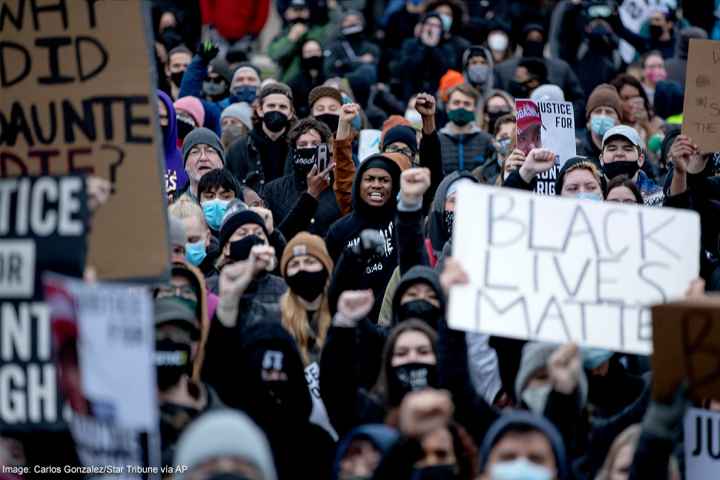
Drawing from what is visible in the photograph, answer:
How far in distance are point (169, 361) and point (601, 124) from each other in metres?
5.65

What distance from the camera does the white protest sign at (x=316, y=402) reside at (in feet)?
27.2

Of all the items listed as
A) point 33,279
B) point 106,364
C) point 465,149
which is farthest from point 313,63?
point 106,364

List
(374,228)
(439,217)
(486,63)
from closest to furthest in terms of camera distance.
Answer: (374,228) < (439,217) < (486,63)

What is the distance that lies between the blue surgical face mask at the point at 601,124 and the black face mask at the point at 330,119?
1668 millimetres

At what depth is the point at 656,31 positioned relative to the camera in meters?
17.0

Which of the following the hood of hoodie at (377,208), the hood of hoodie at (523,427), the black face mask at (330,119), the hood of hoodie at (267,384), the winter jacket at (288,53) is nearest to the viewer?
the hood of hoodie at (523,427)

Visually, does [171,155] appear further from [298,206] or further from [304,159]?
[298,206]

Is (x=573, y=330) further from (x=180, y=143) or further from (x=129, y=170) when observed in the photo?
(x=180, y=143)

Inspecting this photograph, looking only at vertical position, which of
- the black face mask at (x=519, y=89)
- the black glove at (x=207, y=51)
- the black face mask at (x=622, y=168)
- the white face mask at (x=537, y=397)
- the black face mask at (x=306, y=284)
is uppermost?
the black glove at (x=207, y=51)

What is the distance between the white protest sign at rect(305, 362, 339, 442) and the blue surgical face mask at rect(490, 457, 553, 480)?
1.68 metres

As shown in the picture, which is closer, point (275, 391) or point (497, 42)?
point (275, 391)

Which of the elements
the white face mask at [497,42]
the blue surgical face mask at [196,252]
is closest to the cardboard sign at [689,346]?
the blue surgical face mask at [196,252]

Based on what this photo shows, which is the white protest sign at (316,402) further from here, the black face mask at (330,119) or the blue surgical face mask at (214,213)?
the black face mask at (330,119)

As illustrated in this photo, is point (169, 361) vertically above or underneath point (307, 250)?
underneath
